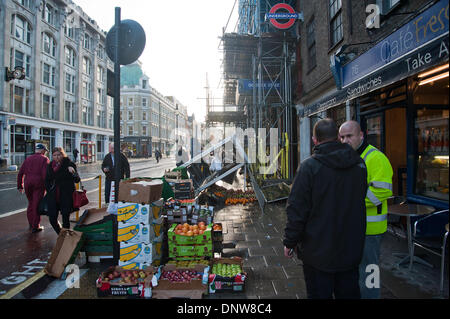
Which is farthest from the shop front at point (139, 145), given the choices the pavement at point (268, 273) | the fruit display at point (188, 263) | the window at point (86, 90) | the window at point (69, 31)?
the fruit display at point (188, 263)

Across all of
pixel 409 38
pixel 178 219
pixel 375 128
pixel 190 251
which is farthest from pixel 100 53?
pixel 409 38

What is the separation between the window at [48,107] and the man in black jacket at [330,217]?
34.7 m

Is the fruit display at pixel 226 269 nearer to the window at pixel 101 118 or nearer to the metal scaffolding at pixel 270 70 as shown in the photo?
the metal scaffolding at pixel 270 70

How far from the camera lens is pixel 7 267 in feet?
14.0

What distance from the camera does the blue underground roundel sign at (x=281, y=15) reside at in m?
10.5

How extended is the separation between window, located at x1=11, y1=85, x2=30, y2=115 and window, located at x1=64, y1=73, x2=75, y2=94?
7303 millimetres

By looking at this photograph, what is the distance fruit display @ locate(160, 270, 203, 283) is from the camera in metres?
3.41

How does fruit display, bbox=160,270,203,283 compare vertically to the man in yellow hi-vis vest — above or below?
below

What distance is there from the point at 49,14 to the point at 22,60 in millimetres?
7780

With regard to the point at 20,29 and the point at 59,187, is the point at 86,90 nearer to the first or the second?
the point at 20,29

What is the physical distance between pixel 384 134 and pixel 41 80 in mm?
33909

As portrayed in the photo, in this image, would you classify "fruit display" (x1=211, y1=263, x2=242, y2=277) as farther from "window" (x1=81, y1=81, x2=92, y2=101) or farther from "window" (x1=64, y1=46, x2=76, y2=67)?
"window" (x1=81, y1=81, x2=92, y2=101)

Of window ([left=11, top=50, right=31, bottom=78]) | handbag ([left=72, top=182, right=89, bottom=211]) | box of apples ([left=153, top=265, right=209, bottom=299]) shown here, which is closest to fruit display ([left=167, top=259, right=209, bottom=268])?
box of apples ([left=153, top=265, right=209, bottom=299])

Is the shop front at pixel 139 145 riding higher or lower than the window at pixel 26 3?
lower
